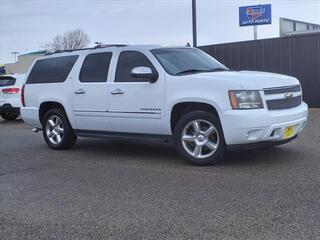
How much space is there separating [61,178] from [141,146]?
2809 millimetres

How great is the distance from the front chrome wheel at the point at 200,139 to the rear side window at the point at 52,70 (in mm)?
2876

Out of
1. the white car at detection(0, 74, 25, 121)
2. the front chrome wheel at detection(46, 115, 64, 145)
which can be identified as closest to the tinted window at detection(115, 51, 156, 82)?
the front chrome wheel at detection(46, 115, 64, 145)

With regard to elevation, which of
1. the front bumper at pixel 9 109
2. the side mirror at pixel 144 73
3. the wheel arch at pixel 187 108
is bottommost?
the front bumper at pixel 9 109

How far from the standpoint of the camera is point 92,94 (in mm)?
8688

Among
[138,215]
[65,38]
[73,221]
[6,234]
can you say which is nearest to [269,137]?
[138,215]

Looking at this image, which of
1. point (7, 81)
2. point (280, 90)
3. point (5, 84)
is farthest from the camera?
point (7, 81)

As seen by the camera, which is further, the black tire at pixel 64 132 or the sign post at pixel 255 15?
the sign post at pixel 255 15

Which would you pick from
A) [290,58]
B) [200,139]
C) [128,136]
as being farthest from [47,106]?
[290,58]

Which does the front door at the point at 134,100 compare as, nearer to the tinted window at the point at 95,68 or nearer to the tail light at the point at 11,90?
the tinted window at the point at 95,68

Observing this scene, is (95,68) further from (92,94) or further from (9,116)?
(9,116)

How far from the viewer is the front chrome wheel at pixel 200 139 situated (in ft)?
24.1

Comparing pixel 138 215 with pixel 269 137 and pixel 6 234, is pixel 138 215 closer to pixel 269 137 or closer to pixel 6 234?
pixel 6 234

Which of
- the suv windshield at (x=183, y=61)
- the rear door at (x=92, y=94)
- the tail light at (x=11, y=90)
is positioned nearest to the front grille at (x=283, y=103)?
the suv windshield at (x=183, y=61)

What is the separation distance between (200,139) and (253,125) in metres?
0.89
